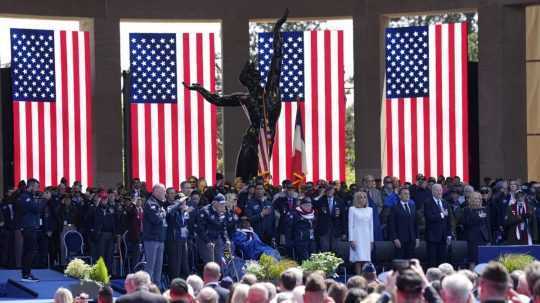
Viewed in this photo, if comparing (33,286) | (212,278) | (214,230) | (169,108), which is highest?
(169,108)

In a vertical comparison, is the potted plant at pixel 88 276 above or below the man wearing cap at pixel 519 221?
below

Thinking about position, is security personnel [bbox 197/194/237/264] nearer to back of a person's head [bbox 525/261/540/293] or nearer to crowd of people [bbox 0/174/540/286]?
crowd of people [bbox 0/174/540/286]

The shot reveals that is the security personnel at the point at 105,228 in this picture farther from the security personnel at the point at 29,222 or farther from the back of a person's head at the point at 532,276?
the back of a person's head at the point at 532,276

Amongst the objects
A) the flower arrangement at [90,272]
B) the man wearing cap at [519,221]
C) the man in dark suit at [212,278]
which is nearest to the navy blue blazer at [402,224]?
the man wearing cap at [519,221]

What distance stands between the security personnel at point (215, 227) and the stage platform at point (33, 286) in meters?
1.62

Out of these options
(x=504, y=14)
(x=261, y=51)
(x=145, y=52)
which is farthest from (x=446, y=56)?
(x=145, y=52)

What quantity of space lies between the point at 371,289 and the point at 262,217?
1375cm

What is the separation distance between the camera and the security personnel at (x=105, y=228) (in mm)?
25453

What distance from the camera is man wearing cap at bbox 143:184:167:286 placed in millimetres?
22266

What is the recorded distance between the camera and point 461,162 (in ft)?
107

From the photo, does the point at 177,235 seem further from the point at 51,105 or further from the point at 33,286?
the point at 51,105

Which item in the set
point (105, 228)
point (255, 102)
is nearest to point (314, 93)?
point (255, 102)

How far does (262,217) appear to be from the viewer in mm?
25641

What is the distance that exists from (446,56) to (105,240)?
10.8 m
